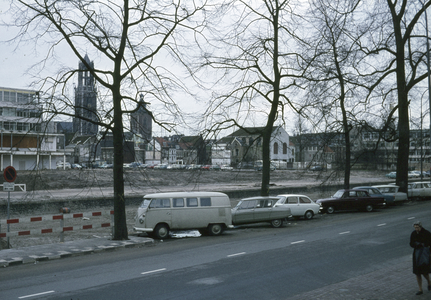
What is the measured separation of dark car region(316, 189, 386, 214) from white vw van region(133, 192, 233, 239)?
11069mm

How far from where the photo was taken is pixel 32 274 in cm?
1186

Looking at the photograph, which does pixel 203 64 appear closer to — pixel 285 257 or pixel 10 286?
pixel 285 257

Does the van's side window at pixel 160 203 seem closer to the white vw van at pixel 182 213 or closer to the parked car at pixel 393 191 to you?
the white vw van at pixel 182 213

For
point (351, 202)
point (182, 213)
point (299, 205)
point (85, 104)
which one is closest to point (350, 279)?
point (182, 213)

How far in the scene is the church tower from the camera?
16969 mm

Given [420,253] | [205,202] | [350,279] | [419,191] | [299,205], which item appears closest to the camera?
[420,253]

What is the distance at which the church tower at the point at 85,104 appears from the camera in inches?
668

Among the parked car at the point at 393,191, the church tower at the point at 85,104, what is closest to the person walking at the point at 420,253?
the church tower at the point at 85,104

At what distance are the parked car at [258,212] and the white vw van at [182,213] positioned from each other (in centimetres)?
199

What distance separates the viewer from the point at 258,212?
22.4 m

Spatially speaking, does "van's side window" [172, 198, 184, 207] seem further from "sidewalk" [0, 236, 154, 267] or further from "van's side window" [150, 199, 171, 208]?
"sidewalk" [0, 236, 154, 267]

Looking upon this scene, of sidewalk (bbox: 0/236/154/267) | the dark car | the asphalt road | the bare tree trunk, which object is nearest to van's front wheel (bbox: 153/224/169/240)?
the asphalt road

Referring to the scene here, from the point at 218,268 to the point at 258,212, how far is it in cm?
1029

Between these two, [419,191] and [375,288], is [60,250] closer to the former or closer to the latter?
[375,288]
